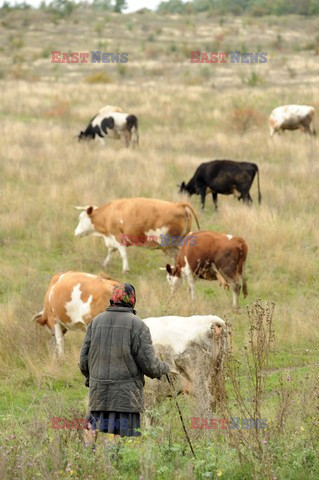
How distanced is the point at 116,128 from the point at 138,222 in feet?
40.2

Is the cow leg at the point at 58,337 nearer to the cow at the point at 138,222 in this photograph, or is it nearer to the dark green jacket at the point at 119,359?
the dark green jacket at the point at 119,359

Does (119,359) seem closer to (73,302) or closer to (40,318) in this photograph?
(73,302)

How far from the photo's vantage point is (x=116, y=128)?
84.4 ft

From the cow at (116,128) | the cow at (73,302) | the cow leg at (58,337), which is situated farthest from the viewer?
the cow at (116,128)

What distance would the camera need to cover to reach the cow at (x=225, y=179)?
1766cm

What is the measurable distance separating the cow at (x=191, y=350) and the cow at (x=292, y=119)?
62.6ft

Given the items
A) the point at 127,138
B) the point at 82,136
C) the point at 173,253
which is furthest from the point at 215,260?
the point at 127,138

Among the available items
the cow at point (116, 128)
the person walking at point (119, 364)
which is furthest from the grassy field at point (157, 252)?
the cow at point (116, 128)

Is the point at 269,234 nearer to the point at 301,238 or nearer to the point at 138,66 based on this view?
the point at 301,238

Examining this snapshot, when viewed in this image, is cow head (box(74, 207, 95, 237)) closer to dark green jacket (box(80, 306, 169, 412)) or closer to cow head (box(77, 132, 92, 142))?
dark green jacket (box(80, 306, 169, 412))

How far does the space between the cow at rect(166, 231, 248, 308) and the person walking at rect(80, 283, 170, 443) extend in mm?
5703

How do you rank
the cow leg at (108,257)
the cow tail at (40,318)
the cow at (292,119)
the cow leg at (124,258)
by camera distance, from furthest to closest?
1. the cow at (292,119)
2. the cow leg at (108,257)
3. the cow leg at (124,258)
4. the cow tail at (40,318)

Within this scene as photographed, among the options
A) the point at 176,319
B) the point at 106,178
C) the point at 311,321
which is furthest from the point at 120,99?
the point at 176,319

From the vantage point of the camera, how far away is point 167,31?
73.8 metres
